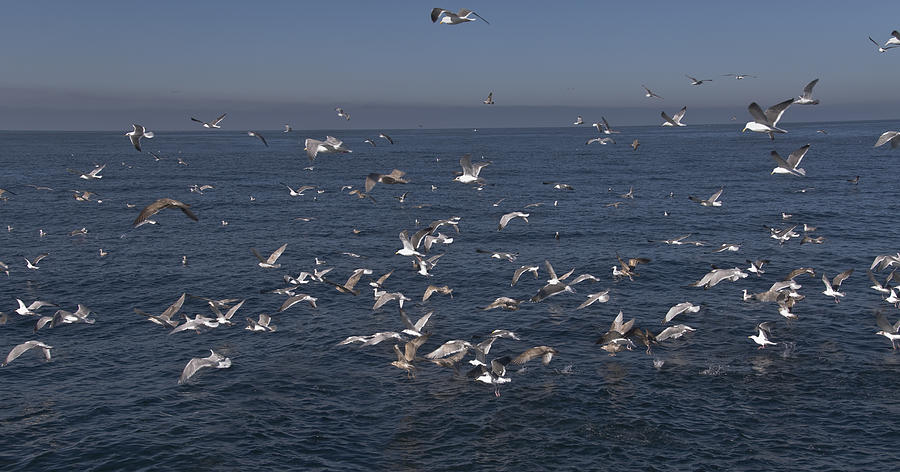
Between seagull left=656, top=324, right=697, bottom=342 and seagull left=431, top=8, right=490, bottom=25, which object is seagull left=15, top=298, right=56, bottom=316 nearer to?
seagull left=431, top=8, right=490, bottom=25

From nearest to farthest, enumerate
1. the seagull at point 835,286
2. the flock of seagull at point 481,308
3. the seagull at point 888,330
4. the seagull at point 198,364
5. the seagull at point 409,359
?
the flock of seagull at point 481,308
the seagull at point 198,364
the seagull at point 409,359
the seagull at point 888,330
the seagull at point 835,286

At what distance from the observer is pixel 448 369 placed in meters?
28.1

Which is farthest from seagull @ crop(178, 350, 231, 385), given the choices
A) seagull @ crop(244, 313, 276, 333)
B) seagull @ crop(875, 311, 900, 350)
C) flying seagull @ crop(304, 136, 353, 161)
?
seagull @ crop(875, 311, 900, 350)

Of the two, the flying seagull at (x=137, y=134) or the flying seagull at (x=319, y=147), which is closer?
the flying seagull at (x=319, y=147)

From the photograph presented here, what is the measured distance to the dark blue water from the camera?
21.6 meters

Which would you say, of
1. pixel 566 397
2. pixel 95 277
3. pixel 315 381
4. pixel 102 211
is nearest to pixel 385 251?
pixel 95 277

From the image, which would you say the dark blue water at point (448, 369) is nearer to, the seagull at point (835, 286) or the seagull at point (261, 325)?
the seagull at point (261, 325)

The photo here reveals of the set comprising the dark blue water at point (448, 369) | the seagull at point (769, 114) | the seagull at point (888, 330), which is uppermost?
the seagull at point (769, 114)

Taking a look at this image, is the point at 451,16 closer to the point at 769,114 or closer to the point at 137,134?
the point at 769,114

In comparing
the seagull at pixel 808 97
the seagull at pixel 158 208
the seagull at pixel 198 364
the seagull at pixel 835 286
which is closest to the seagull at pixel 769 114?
the seagull at pixel 808 97

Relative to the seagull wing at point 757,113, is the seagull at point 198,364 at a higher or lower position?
lower

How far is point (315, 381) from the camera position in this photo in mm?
27375

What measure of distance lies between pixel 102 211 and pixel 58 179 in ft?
159

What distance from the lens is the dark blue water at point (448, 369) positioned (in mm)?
21609
